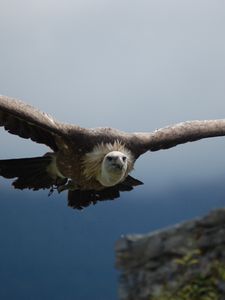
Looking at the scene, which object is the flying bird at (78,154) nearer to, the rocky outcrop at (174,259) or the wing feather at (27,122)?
the wing feather at (27,122)

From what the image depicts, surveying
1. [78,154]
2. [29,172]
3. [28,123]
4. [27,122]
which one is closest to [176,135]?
A: [78,154]

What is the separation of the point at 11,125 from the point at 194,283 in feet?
10.1

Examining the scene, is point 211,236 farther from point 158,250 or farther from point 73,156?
point 73,156

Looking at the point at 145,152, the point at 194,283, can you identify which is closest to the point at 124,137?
the point at 145,152

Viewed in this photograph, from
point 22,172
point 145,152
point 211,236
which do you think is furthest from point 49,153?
point 211,236

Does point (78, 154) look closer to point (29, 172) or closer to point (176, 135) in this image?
point (29, 172)

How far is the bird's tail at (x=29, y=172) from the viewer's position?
13.2m

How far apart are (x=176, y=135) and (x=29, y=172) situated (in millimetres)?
2132

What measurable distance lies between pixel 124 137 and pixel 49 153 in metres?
1.13

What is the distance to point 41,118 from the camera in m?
12.3

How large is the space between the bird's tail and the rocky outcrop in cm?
137

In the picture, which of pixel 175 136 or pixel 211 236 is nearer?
pixel 211 236

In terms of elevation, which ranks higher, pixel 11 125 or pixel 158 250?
pixel 11 125

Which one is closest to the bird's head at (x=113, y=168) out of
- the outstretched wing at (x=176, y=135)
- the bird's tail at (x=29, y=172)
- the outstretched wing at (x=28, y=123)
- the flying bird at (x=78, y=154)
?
the flying bird at (x=78, y=154)
